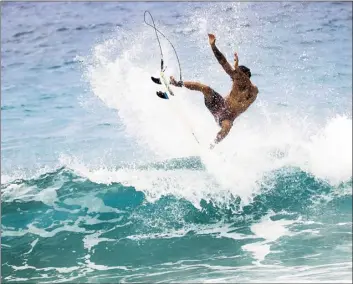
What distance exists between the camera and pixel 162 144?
3932 mm

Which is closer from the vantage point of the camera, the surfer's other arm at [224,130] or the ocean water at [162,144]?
the surfer's other arm at [224,130]

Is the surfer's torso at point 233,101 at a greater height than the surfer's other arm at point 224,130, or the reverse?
the surfer's torso at point 233,101

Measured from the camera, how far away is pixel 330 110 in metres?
4.05

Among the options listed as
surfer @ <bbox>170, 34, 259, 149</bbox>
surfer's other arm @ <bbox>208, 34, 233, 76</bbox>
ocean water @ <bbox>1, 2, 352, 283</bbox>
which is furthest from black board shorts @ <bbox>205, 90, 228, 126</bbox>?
ocean water @ <bbox>1, 2, 352, 283</bbox>

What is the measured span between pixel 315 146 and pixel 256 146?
20.3 inches

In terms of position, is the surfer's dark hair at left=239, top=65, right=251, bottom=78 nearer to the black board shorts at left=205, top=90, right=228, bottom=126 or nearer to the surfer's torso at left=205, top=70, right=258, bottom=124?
the surfer's torso at left=205, top=70, right=258, bottom=124

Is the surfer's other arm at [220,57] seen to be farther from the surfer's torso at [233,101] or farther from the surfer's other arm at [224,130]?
the surfer's other arm at [224,130]

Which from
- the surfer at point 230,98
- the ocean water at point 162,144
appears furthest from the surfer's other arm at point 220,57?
the ocean water at point 162,144

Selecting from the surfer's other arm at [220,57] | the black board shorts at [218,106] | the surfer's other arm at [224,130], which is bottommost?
the surfer's other arm at [224,130]

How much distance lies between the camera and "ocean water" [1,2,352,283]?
3434 mm

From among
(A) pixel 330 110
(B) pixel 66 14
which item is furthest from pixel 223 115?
(B) pixel 66 14

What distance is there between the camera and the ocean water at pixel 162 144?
135 inches

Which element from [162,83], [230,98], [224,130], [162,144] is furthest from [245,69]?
[162,144]

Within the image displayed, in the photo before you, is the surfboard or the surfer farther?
the surfer
